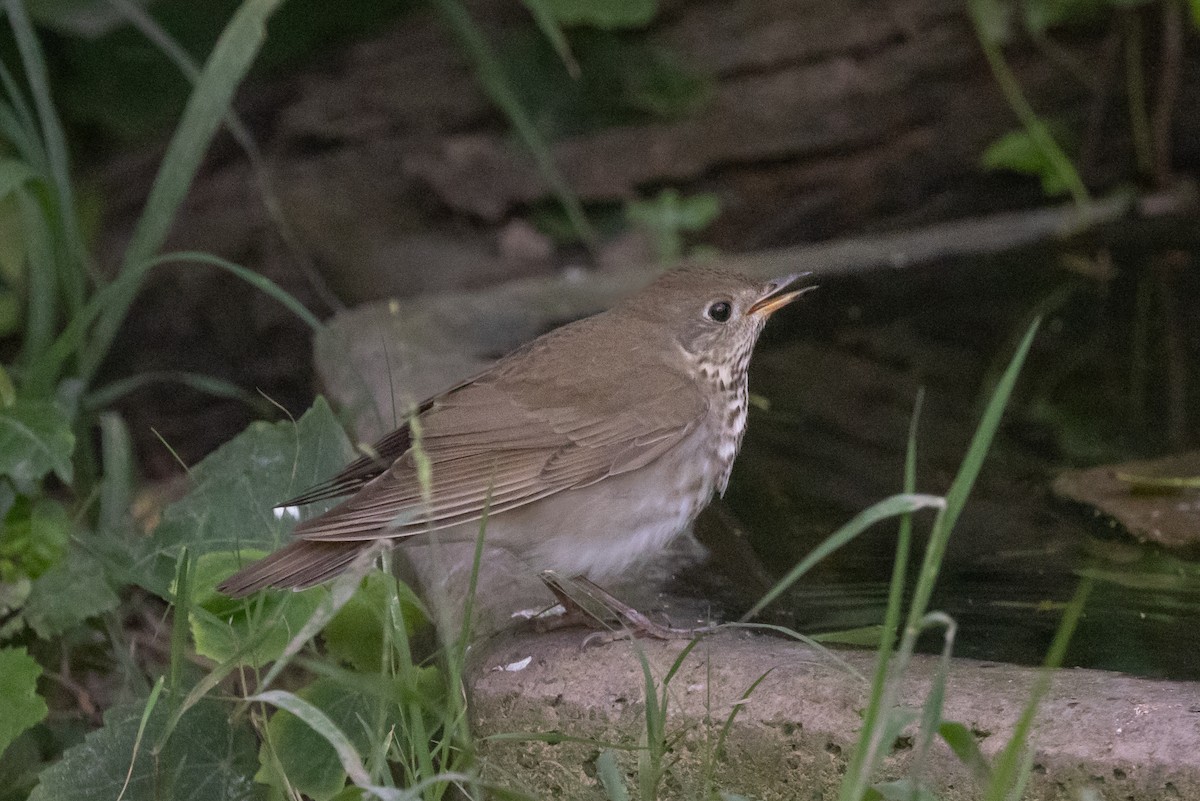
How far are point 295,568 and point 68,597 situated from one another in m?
0.85

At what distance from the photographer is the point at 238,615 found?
288cm

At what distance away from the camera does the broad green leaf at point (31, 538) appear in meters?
3.36

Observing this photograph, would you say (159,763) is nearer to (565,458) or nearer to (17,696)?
(17,696)

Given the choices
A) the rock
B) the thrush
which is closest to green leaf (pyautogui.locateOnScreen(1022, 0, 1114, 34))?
the rock

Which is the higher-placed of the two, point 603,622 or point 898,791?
point 898,791

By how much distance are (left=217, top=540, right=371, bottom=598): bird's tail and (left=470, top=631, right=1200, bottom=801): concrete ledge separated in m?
0.32

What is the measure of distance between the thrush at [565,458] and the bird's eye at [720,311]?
0.01 metres

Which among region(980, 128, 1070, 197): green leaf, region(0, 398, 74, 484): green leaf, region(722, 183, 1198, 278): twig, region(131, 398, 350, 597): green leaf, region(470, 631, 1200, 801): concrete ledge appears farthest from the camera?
region(980, 128, 1070, 197): green leaf

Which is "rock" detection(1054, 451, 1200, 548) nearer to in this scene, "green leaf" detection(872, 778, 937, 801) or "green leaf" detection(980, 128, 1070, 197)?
"green leaf" detection(872, 778, 937, 801)

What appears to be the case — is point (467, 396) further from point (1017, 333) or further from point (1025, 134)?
point (1025, 134)

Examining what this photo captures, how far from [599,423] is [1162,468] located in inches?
53.4

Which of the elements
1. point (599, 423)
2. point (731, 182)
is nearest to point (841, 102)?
point (731, 182)

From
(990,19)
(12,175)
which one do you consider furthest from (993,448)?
(990,19)

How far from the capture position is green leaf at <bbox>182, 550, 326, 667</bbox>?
267 centimetres
